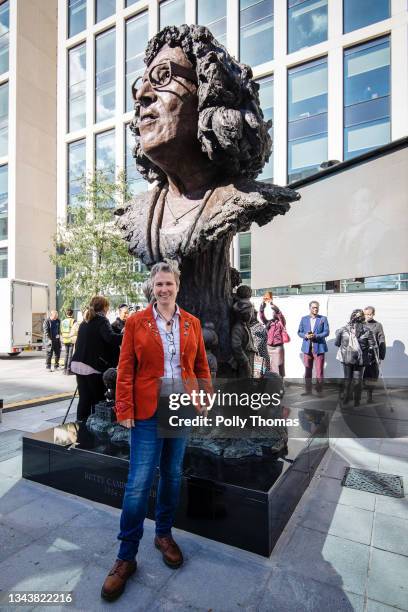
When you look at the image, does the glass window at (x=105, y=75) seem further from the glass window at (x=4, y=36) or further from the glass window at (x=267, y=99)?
the glass window at (x=267, y=99)

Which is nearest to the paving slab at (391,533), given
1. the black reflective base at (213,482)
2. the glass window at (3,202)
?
the black reflective base at (213,482)

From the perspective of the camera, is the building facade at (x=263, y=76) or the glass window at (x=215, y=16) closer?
the building facade at (x=263, y=76)

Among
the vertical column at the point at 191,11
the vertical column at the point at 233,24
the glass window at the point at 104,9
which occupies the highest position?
the glass window at the point at 104,9

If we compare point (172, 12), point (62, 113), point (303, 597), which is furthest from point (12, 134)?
point (303, 597)

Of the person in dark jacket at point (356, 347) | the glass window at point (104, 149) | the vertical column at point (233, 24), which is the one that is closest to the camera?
the person in dark jacket at point (356, 347)

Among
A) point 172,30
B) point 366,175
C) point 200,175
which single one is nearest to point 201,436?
point 200,175

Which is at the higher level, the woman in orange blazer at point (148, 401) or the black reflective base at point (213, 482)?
the woman in orange blazer at point (148, 401)

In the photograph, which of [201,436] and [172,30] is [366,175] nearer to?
[172,30]

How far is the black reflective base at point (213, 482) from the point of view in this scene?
238 centimetres

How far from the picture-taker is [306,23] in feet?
49.7

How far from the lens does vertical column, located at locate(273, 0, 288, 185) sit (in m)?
15.3

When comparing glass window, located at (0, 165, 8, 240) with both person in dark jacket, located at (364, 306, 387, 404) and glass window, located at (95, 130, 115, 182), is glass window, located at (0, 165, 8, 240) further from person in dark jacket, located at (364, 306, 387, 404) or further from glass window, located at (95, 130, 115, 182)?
person in dark jacket, located at (364, 306, 387, 404)

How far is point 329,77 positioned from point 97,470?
1644 centimetres

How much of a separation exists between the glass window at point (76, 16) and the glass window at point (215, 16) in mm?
8332
